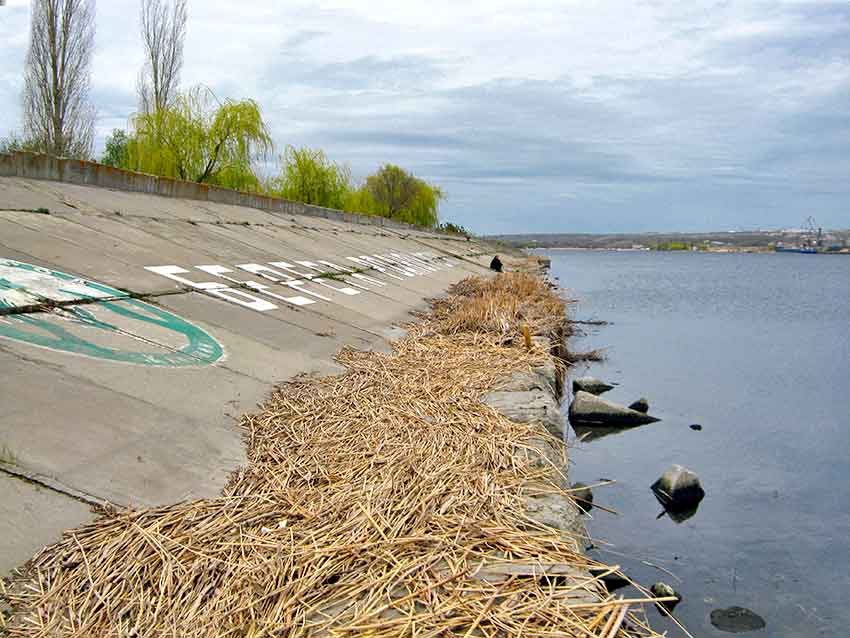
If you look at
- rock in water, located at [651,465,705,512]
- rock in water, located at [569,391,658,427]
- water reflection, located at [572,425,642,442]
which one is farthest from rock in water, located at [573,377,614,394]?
rock in water, located at [651,465,705,512]

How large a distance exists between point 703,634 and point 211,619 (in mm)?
4487

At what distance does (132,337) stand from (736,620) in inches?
212

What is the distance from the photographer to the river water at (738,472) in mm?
6703

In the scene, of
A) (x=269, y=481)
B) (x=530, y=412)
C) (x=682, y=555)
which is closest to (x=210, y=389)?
(x=269, y=481)

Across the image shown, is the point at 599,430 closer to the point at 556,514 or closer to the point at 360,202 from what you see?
the point at 556,514

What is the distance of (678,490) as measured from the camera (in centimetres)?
866

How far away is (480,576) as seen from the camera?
3.03 metres

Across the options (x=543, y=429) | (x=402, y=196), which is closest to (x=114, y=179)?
(x=543, y=429)

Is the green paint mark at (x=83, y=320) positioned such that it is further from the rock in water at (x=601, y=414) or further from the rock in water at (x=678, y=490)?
the rock in water at (x=601, y=414)

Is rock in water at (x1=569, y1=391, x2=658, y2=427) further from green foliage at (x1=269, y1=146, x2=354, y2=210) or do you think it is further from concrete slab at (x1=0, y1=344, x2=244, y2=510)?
green foliage at (x1=269, y1=146, x2=354, y2=210)

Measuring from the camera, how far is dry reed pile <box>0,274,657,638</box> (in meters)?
2.74

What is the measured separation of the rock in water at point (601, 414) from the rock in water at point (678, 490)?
308 cm

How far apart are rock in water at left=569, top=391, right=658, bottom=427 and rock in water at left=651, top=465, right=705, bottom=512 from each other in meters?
3.08

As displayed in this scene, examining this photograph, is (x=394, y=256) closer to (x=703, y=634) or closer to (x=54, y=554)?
(x=703, y=634)
